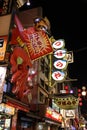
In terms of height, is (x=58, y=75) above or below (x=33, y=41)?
below

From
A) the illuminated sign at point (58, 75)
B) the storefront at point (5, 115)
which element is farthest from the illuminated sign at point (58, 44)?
the storefront at point (5, 115)

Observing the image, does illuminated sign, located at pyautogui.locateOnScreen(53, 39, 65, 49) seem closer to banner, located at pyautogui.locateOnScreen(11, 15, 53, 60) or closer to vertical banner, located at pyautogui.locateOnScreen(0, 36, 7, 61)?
banner, located at pyautogui.locateOnScreen(11, 15, 53, 60)

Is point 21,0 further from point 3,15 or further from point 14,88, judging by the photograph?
point 14,88

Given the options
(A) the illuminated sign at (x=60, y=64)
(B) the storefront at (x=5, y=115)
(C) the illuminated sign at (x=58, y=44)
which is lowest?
(B) the storefront at (x=5, y=115)

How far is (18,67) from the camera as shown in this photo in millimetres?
11852

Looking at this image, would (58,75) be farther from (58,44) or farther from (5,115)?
(5,115)

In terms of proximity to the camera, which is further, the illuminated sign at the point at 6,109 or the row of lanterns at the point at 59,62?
the row of lanterns at the point at 59,62

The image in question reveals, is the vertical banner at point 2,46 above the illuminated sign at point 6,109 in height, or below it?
above

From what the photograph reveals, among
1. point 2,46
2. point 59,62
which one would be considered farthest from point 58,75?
point 2,46

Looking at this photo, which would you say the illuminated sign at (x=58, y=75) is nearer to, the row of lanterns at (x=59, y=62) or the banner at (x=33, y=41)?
the row of lanterns at (x=59, y=62)

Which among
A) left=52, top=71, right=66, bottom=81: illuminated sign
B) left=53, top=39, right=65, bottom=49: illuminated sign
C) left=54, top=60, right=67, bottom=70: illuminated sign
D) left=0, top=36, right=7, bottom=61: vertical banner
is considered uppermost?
left=53, top=39, right=65, bottom=49: illuminated sign

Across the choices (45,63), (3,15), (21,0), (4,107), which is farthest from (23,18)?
(4,107)

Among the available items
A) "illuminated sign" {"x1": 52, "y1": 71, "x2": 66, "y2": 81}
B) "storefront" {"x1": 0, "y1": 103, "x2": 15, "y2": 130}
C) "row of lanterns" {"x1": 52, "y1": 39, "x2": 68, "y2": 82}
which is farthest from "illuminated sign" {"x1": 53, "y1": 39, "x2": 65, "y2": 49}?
"storefront" {"x1": 0, "y1": 103, "x2": 15, "y2": 130}

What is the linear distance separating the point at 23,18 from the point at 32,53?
10.5 metres
